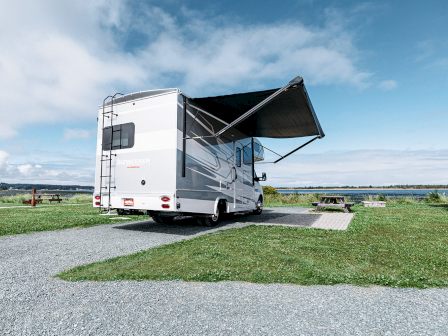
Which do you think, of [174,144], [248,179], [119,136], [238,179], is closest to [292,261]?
[174,144]

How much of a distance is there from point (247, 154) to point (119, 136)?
15.1 ft

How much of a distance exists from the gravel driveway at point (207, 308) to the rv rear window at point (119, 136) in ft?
12.8

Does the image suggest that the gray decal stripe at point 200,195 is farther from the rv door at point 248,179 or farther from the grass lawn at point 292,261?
the rv door at point 248,179

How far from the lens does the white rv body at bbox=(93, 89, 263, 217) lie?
668 centimetres

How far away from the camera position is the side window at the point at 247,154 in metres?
10.2

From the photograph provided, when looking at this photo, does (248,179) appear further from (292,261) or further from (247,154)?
(292,261)

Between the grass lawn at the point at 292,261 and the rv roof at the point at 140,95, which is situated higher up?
the rv roof at the point at 140,95

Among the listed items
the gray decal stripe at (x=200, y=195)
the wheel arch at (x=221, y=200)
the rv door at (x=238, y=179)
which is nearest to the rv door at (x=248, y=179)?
the rv door at (x=238, y=179)

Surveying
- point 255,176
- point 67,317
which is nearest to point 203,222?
point 255,176

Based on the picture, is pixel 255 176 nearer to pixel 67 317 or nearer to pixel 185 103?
pixel 185 103

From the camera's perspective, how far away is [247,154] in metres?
10.4

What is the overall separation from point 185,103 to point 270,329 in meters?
5.65

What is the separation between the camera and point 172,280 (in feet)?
11.4

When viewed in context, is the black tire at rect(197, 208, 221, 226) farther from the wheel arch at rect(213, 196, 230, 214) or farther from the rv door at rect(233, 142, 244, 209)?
the rv door at rect(233, 142, 244, 209)
